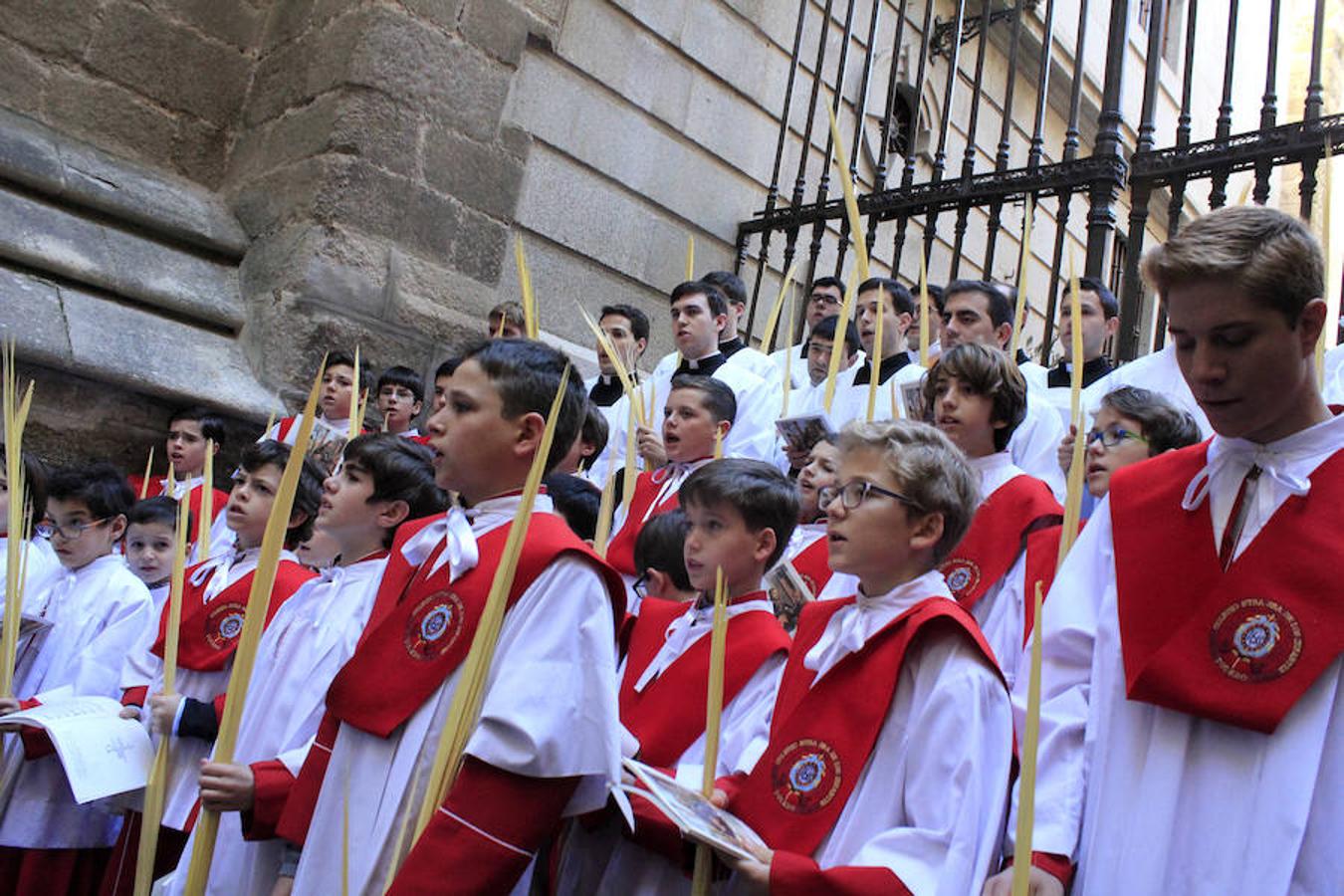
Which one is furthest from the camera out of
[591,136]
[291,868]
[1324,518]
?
[591,136]

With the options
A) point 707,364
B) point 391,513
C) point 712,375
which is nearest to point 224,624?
point 391,513

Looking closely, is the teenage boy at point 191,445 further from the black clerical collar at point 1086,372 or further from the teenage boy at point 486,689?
the black clerical collar at point 1086,372

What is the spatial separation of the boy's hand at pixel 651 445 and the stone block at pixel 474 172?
2572 millimetres

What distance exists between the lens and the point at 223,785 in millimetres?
2129

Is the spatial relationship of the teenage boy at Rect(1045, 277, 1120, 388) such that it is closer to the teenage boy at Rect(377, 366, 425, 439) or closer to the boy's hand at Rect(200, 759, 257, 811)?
the teenage boy at Rect(377, 366, 425, 439)

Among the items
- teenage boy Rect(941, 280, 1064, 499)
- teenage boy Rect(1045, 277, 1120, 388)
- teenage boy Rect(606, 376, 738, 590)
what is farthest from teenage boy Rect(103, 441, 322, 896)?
teenage boy Rect(1045, 277, 1120, 388)

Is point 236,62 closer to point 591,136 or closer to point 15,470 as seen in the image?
point 591,136

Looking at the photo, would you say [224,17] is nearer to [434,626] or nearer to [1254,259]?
[434,626]

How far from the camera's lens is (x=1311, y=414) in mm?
1752

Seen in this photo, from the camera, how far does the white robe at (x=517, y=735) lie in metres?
1.89

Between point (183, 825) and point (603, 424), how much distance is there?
2367 millimetres

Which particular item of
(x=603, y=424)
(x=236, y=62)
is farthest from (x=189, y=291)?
(x=603, y=424)

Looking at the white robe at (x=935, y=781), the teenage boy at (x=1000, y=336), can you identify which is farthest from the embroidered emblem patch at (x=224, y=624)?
the teenage boy at (x=1000, y=336)

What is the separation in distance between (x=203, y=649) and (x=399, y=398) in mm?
2598
